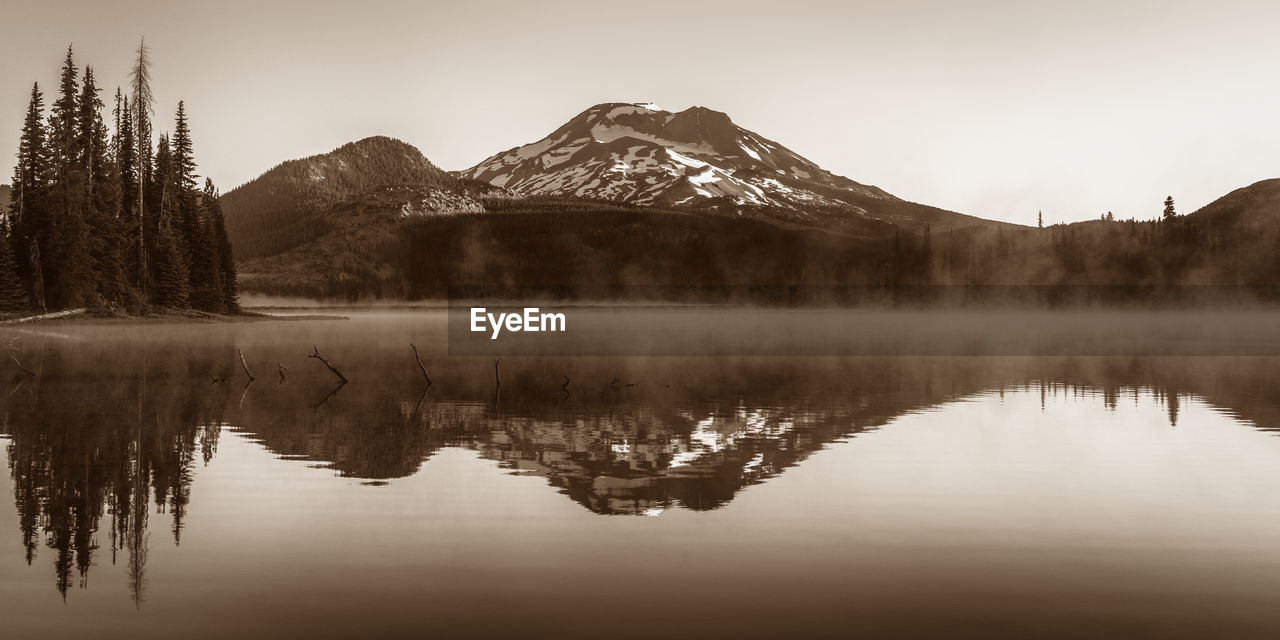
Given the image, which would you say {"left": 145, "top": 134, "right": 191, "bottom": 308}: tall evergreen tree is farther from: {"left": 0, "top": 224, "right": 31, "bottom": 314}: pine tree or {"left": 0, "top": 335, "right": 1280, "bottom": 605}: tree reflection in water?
{"left": 0, "top": 335, "right": 1280, "bottom": 605}: tree reflection in water

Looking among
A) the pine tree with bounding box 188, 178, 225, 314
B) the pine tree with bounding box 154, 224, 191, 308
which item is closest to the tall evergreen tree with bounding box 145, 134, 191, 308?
the pine tree with bounding box 154, 224, 191, 308

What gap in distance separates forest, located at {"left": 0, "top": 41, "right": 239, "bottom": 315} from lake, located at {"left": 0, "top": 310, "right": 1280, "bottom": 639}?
65.5 metres

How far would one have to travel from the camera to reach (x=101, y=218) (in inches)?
4250

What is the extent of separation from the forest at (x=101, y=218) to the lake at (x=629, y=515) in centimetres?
6553

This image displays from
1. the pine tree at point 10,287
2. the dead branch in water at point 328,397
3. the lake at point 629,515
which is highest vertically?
the pine tree at point 10,287

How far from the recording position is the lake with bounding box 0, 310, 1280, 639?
583 inches

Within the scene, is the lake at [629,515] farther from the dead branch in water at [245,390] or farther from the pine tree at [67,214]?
the pine tree at [67,214]

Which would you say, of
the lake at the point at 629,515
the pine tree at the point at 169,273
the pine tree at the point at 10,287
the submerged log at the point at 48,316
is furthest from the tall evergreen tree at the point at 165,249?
the lake at the point at 629,515

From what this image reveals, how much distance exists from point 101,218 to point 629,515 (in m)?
102

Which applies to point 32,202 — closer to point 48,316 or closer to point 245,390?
point 48,316

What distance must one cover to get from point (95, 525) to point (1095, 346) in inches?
3870

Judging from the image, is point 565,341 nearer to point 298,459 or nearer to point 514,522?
point 298,459

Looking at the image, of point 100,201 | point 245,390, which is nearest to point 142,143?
point 100,201

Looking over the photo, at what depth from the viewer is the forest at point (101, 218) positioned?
4116 inches
